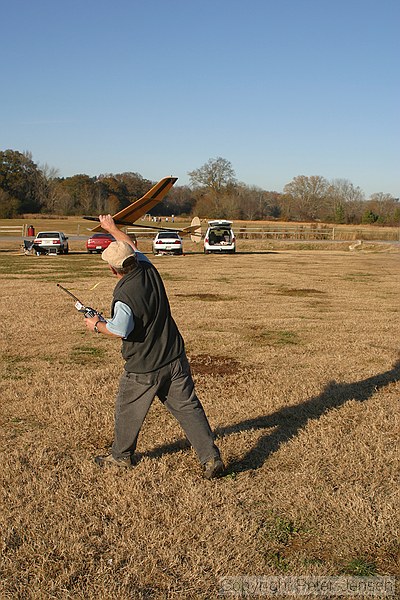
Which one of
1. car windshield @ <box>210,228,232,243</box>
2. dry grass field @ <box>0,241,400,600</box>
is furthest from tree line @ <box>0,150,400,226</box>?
dry grass field @ <box>0,241,400,600</box>

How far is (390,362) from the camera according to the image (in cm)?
821

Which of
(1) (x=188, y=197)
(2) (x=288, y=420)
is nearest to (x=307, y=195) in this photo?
(1) (x=188, y=197)

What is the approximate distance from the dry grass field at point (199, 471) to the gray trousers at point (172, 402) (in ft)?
0.95

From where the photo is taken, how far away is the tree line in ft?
267

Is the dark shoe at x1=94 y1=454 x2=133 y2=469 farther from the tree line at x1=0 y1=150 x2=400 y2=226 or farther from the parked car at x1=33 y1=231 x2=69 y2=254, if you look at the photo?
the tree line at x1=0 y1=150 x2=400 y2=226

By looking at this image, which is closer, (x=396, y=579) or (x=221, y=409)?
(x=396, y=579)

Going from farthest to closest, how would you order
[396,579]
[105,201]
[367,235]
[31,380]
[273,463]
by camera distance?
[105,201] < [367,235] < [31,380] < [273,463] < [396,579]

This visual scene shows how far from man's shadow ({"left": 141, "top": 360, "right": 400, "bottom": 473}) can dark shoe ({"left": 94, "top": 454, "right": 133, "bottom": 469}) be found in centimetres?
35

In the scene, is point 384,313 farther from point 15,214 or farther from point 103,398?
point 15,214

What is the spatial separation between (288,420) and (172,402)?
1.73 m

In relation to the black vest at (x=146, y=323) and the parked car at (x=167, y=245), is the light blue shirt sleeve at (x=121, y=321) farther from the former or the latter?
the parked car at (x=167, y=245)

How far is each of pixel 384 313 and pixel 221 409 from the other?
743cm

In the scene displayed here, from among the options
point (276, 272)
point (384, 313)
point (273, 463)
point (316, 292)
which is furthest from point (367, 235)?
point (273, 463)

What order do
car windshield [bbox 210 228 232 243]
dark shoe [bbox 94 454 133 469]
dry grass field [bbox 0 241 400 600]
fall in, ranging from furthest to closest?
car windshield [bbox 210 228 232 243], dark shoe [bbox 94 454 133 469], dry grass field [bbox 0 241 400 600]
